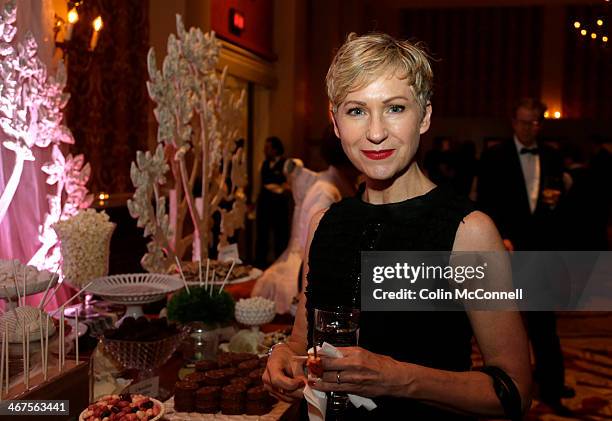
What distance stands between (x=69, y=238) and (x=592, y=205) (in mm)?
3042

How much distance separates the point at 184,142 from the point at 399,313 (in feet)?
6.76

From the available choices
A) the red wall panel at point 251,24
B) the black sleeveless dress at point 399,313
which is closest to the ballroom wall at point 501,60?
the red wall panel at point 251,24

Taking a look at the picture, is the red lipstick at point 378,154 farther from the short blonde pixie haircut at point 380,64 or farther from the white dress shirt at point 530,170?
the white dress shirt at point 530,170

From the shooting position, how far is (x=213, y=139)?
10.6ft

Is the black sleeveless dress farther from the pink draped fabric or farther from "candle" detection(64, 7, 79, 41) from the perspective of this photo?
"candle" detection(64, 7, 79, 41)

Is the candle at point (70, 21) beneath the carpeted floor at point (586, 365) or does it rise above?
above

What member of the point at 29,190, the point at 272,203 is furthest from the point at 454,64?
the point at 29,190

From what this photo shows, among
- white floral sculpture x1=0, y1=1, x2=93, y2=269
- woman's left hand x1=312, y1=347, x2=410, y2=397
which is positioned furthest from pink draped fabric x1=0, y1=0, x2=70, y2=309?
woman's left hand x1=312, y1=347, x2=410, y2=397

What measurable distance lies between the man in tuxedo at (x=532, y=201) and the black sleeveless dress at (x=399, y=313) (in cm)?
217

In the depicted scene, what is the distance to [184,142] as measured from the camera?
2992 millimetres

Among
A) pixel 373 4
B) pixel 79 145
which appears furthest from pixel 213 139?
pixel 373 4

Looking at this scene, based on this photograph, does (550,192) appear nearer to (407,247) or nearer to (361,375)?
(407,247)

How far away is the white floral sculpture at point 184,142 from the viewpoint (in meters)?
2.73

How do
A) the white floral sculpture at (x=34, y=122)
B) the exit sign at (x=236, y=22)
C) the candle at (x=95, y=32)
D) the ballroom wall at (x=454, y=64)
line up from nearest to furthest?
1. the white floral sculpture at (x=34, y=122)
2. the candle at (x=95, y=32)
3. the exit sign at (x=236, y=22)
4. the ballroom wall at (x=454, y=64)
